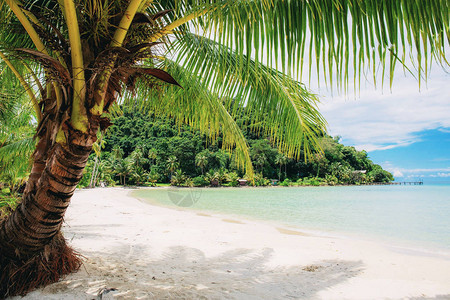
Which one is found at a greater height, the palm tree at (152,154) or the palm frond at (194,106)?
the palm tree at (152,154)

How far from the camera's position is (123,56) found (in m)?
1.83

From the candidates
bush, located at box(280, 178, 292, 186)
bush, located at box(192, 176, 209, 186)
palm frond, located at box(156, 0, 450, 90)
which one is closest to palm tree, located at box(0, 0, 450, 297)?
palm frond, located at box(156, 0, 450, 90)

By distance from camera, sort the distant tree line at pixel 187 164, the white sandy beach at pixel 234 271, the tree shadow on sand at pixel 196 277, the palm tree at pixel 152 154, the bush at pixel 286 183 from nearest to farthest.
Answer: the tree shadow on sand at pixel 196 277 < the white sandy beach at pixel 234 271 < the distant tree line at pixel 187 164 < the palm tree at pixel 152 154 < the bush at pixel 286 183

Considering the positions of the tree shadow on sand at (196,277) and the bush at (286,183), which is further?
the bush at (286,183)

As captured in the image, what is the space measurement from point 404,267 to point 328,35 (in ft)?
14.1

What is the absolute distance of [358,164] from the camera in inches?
2427

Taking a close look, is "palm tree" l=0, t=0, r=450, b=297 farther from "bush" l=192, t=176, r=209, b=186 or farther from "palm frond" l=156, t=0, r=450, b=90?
"bush" l=192, t=176, r=209, b=186

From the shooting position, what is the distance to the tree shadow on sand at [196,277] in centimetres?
233

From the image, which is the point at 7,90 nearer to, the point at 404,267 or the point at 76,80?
the point at 76,80

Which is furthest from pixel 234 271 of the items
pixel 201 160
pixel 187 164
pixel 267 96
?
pixel 187 164

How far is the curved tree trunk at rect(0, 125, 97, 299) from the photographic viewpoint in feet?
→ 5.95

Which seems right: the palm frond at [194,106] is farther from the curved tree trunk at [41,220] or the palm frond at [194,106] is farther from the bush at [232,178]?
the bush at [232,178]

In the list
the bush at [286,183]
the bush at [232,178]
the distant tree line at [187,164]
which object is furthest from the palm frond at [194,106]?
the bush at [286,183]

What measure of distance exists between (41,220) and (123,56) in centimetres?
136
